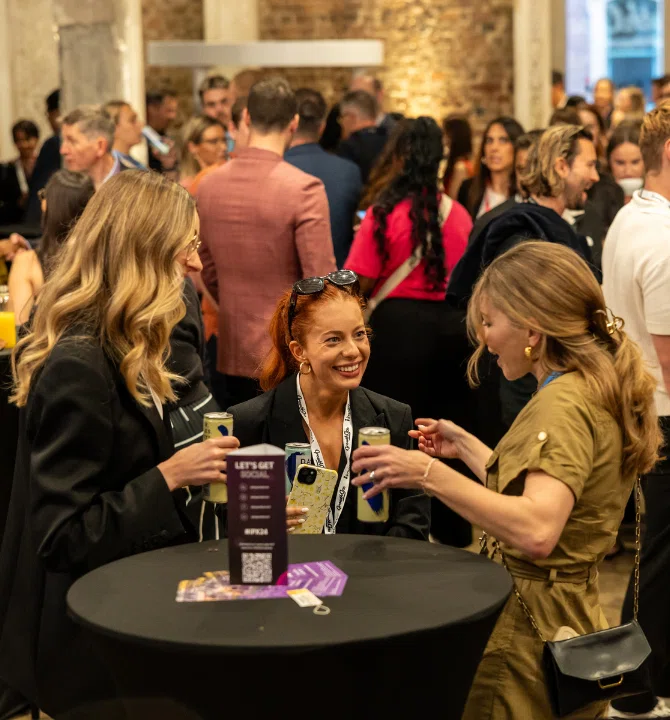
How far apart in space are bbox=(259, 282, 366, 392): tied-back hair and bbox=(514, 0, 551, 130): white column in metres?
10.1

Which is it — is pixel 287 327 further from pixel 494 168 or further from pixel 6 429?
pixel 494 168

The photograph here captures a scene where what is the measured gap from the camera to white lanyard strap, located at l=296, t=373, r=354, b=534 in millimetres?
2766

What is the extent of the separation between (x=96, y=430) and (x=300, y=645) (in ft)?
2.36

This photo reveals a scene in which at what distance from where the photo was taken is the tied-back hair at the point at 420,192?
4.75 m

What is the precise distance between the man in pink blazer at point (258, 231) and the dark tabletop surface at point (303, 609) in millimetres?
2236

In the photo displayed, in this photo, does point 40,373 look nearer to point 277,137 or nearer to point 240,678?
point 240,678

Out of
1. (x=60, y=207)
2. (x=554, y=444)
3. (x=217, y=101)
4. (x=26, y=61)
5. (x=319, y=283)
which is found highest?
(x=26, y=61)

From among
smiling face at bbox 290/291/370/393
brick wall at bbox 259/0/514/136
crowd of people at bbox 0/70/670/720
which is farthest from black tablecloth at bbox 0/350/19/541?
brick wall at bbox 259/0/514/136

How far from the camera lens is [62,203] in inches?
163

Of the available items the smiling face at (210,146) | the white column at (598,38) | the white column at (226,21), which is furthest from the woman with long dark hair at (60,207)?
the white column at (598,38)

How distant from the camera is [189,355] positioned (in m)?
3.73

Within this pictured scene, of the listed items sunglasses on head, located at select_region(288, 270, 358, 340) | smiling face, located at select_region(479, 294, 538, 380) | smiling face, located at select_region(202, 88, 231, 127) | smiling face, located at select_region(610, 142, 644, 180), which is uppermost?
smiling face, located at select_region(202, 88, 231, 127)

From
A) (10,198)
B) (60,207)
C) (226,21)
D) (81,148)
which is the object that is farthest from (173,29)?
(60,207)

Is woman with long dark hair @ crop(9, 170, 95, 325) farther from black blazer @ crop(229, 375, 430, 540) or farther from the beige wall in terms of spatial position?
the beige wall
